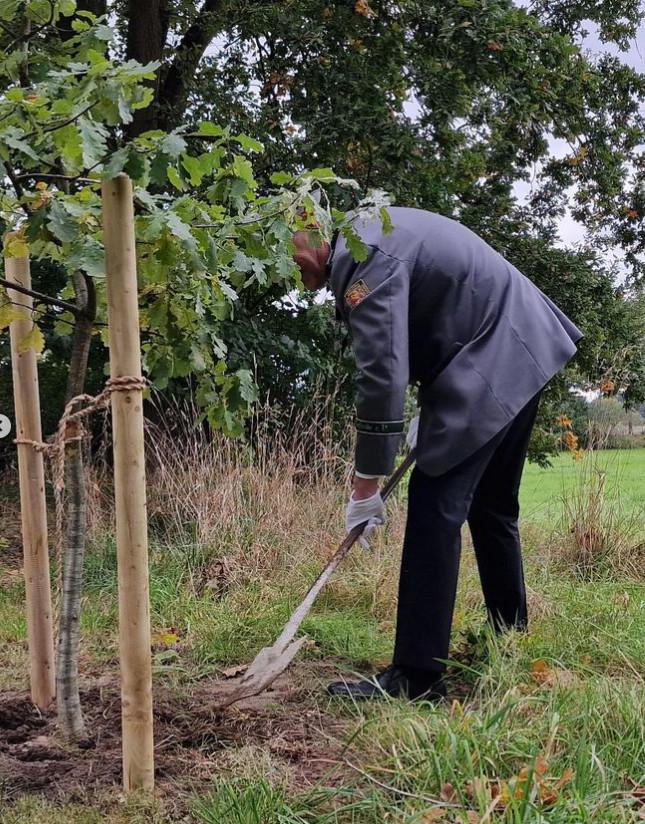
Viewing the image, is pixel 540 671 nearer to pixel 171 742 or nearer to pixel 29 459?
pixel 171 742

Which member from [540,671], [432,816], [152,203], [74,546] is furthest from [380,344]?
[432,816]

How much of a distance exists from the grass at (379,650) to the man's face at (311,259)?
145 cm

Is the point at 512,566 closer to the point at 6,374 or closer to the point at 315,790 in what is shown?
the point at 315,790

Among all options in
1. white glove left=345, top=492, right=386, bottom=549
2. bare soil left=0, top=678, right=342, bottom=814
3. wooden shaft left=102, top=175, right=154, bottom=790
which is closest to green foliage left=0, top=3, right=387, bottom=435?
Answer: wooden shaft left=102, top=175, right=154, bottom=790

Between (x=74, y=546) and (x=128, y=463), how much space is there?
512 mm

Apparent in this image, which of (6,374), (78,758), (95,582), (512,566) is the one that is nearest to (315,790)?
(78,758)

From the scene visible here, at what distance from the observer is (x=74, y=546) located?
233 centimetres

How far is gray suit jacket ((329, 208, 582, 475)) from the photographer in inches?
104

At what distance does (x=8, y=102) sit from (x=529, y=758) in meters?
1.94

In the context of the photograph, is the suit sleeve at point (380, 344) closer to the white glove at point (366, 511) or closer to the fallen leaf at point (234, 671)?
the white glove at point (366, 511)

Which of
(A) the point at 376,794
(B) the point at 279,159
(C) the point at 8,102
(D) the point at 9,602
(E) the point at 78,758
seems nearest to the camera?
(C) the point at 8,102

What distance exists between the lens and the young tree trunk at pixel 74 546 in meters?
2.32

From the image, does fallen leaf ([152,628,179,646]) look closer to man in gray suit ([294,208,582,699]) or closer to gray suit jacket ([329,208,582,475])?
man in gray suit ([294,208,582,699])

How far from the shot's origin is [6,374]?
25.6 ft
